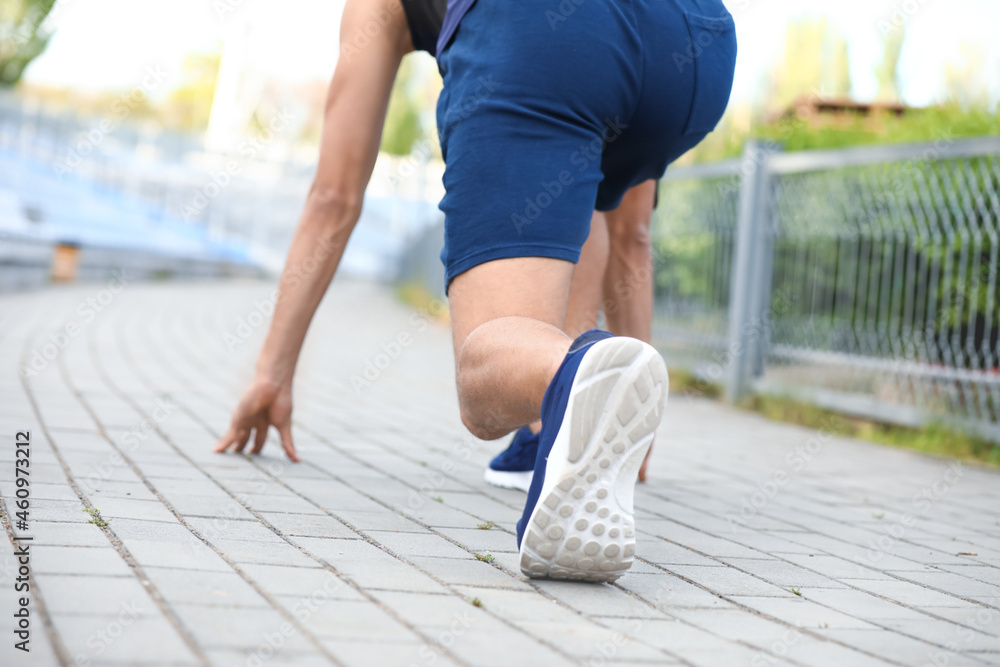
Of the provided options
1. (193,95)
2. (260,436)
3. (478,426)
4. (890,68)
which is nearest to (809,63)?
(890,68)

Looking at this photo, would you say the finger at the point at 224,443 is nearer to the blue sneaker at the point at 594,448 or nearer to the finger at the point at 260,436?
the finger at the point at 260,436

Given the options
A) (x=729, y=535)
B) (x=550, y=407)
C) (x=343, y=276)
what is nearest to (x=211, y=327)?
(x=729, y=535)

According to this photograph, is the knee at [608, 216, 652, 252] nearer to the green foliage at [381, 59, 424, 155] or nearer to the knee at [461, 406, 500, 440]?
the knee at [461, 406, 500, 440]

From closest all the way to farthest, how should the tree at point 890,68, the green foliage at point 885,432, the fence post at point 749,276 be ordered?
the green foliage at point 885,432, the fence post at point 749,276, the tree at point 890,68

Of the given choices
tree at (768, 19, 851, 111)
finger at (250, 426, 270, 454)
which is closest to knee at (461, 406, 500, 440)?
finger at (250, 426, 270, 454)

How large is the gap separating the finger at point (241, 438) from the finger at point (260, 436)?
0.03m

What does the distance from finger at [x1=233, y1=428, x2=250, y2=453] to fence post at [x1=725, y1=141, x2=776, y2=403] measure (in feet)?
12.7

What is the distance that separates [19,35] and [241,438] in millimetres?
22337

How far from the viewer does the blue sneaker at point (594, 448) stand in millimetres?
1708

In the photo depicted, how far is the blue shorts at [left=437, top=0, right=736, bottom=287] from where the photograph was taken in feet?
6.45

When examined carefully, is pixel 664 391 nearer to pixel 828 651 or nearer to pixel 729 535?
pixel 828 651

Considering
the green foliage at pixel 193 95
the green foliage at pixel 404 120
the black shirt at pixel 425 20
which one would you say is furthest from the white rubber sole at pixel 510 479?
the green foliage at pixel 193 95

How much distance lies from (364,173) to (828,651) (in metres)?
1.91

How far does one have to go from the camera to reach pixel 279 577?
71.1 inches
